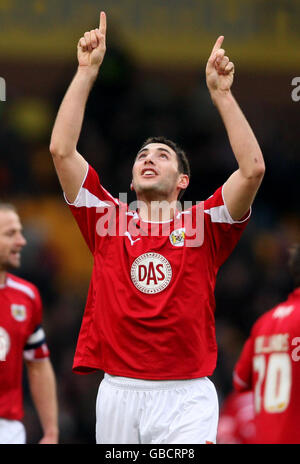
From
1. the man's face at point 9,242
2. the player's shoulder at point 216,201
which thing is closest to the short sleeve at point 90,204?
the player's shoulder at point 216,201

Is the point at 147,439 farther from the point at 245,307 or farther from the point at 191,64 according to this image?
the point at 191,64

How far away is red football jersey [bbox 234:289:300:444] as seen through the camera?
5281 millimetres

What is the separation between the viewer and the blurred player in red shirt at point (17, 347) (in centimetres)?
557

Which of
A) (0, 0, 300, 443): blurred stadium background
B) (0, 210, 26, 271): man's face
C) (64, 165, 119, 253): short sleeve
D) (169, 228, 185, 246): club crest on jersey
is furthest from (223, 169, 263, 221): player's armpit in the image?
(0, 0, 300, 443): blurred stadium background

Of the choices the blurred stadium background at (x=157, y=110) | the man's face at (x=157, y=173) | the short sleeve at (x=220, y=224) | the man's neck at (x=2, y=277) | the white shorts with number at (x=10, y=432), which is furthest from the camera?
the blurred stadium background at (x=157, y=110)

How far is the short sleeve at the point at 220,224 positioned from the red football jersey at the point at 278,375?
4.02 feet

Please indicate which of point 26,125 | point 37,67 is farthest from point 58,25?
point 26,125

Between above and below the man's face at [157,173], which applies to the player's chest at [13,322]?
below

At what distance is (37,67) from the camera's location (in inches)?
413

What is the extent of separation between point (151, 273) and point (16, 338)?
1.90 meters

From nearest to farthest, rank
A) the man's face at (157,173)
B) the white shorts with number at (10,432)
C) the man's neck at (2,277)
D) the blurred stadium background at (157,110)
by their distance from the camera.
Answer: the man's face at (157,173) < the white shorts with number at (10,432) < the man's neck at (2,277) < the blurred stadium background at (157,110)

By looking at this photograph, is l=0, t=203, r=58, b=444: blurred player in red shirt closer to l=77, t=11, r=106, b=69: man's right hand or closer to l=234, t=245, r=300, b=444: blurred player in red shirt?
l=234, t=245, r=300, b=444: blurred player in red shirt

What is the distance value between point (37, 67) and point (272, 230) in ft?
11.9

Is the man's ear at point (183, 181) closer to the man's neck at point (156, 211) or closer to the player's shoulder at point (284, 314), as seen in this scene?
the man's neck at point (156, 211)
